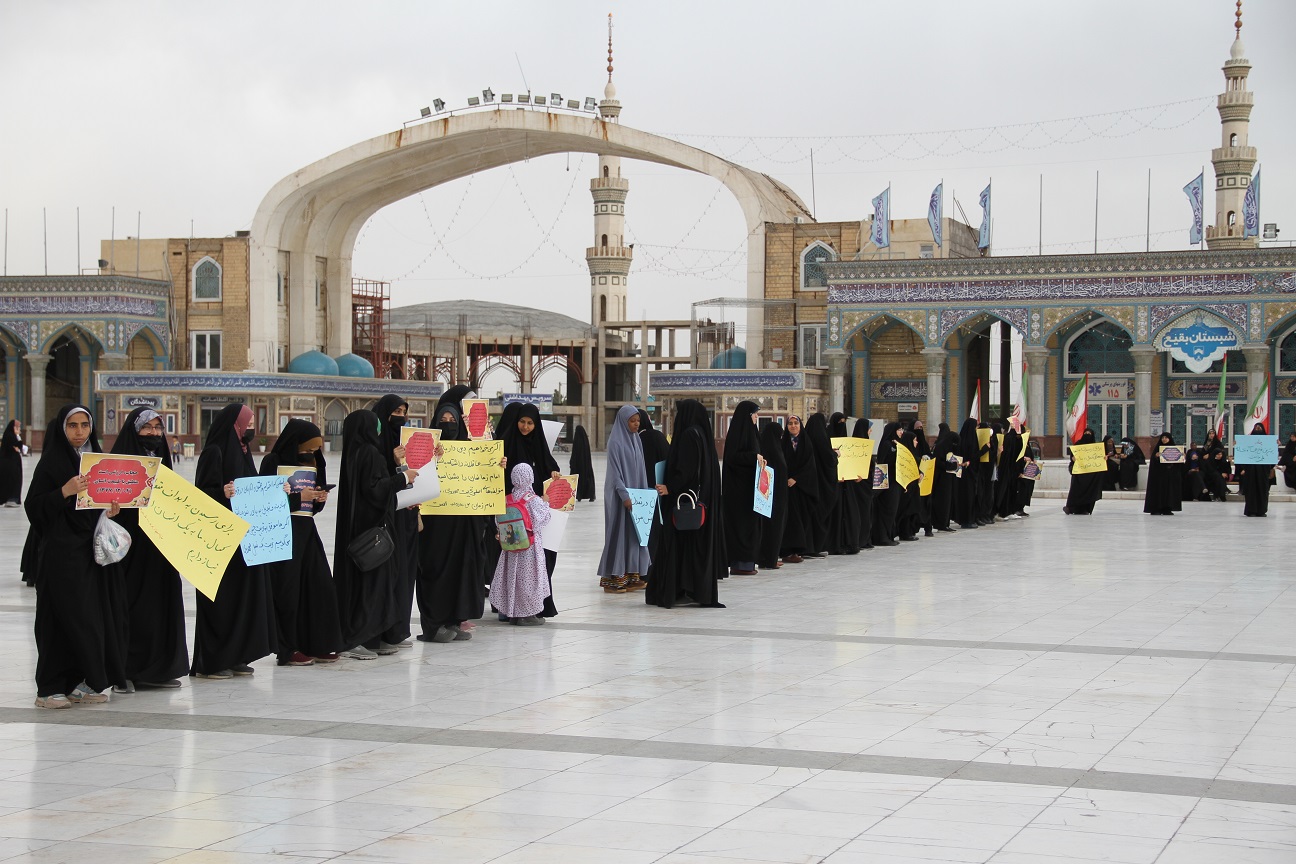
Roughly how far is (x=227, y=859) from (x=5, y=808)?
84 cm

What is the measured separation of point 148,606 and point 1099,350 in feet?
90.7

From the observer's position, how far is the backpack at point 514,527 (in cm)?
743

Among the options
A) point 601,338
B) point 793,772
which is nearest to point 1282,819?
point 793,772

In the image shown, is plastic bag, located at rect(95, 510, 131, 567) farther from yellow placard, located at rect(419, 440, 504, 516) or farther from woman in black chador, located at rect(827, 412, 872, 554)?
woman in black chador, located at rect(827, 412, 872, 554)

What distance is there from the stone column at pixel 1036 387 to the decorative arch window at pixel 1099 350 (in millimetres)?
1084

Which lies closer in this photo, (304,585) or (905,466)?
(304,585)

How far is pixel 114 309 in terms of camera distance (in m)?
36.5

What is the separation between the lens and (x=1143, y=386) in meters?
29.0

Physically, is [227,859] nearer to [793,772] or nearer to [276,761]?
[276,761]

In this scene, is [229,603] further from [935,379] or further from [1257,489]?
[935,379]

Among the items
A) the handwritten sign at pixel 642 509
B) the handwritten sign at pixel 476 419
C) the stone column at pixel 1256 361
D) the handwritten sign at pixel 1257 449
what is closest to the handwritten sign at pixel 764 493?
the handwritten sign at pixel 642 509

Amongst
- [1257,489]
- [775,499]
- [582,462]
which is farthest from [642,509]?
[1257,489]

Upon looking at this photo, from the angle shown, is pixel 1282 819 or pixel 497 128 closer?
pixel 1282 819

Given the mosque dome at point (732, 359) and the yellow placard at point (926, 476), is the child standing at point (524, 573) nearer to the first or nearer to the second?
the yellow placard at point (926, 476)
